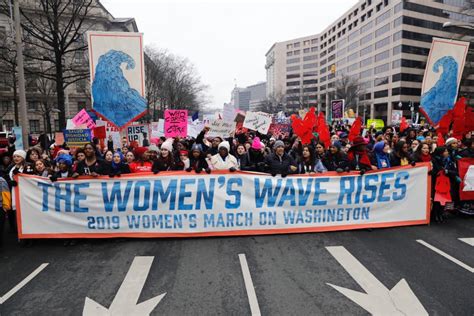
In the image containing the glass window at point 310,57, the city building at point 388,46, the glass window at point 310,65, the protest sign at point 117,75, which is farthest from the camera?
the glass window at point 310,57

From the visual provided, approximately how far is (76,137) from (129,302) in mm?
7572

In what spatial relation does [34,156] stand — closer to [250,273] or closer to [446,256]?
[250,273]

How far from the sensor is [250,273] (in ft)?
14.5

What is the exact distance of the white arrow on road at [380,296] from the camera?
357cm

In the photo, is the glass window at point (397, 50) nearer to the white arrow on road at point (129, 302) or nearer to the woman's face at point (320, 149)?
the woman's face at point (320, 149)

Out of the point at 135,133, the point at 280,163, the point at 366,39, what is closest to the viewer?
the point at 280,163

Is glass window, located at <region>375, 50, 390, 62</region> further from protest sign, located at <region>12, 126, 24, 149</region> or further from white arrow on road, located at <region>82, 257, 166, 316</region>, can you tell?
white arrow on road, located at <region>82, 257, 166, 316</region>

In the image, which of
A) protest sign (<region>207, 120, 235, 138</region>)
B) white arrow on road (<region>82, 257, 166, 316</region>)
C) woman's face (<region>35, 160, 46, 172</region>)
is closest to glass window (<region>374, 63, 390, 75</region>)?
protest sign (<region>207, 120, 235, 138</region>)

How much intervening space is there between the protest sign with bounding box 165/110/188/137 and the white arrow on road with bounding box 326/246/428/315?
627cm

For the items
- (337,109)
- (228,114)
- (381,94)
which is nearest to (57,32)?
(228,114)

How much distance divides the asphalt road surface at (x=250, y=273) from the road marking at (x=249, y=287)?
0.5 inches

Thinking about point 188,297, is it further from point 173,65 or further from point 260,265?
point 173,65

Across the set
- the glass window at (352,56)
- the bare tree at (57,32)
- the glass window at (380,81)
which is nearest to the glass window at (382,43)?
the glass window at (380,81)

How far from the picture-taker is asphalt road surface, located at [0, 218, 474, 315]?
3686 mm
